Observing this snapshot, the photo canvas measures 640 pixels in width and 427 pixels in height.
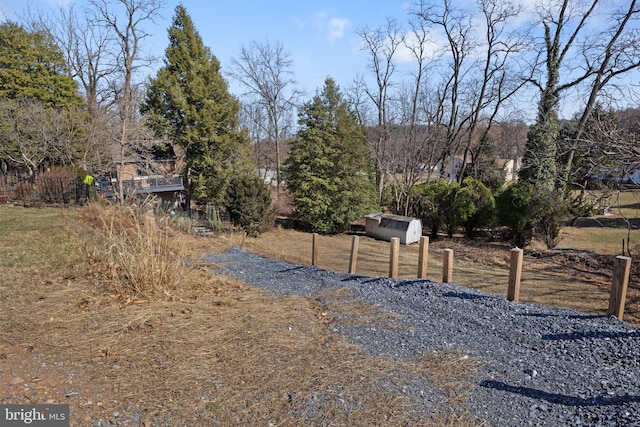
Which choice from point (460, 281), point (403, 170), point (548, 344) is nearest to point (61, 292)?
point (548, 344)

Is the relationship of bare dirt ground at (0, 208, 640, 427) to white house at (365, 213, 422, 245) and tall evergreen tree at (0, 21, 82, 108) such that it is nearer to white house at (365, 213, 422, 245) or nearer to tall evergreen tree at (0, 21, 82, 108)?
white house at (365, 213, 422, 245)

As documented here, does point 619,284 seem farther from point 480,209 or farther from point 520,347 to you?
point 480,209

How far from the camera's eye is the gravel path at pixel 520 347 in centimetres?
292

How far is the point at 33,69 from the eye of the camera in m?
20.7

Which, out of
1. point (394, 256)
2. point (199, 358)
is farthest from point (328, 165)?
point (199, 358)

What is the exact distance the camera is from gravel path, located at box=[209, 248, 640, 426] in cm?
292

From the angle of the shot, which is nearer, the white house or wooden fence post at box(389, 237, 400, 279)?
wooden fence post at box(389, 237, 400, 279)

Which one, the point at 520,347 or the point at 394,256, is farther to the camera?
the point at 394,256

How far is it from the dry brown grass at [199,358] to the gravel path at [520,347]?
9.1 inches

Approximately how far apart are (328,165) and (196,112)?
698 centimetres

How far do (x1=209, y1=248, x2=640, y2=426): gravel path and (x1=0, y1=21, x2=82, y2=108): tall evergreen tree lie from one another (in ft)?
69.0

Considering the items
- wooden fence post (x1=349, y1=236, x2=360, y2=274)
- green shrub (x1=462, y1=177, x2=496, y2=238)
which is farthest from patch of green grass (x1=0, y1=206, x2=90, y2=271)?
green shrub (x1=462, y1=177, x2=496, y2=238)

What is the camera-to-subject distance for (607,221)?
68.8 feet

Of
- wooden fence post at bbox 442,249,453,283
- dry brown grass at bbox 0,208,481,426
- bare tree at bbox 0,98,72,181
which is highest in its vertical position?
bare tree at bbox 0,98,72,181
